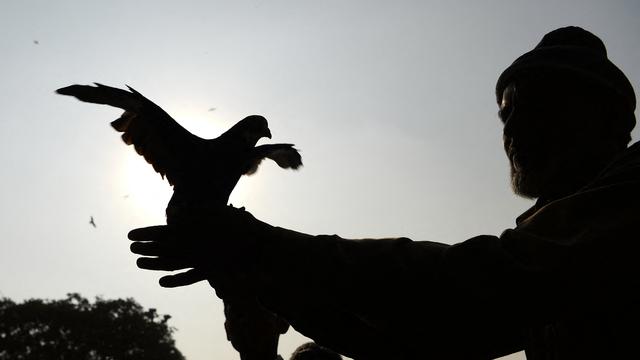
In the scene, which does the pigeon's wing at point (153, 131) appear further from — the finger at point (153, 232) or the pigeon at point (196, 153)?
the finger at point (153, 232)

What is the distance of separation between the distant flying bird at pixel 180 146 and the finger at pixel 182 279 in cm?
97

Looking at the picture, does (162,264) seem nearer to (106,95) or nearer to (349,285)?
(349,285)

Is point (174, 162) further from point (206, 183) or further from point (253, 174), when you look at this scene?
point (253, 174)

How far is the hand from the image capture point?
65.5 inches

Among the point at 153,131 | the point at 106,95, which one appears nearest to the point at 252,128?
the point at 153,131

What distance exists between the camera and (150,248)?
183cm

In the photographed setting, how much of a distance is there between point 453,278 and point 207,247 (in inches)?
32.8

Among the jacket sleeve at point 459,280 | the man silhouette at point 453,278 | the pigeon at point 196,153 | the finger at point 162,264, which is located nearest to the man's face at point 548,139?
the man silhouette at point 453,278

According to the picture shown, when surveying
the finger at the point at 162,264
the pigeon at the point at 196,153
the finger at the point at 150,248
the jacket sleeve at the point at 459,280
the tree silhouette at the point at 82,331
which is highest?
the tree silhouette at the point at 82,331

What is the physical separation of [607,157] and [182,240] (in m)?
1.78

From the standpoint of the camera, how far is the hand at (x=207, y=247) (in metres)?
1.66

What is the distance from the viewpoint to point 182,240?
1.80m

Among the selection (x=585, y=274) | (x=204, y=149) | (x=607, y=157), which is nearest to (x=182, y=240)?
(x=585, y=274)

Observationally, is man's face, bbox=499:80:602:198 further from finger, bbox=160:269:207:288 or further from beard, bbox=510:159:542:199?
finger, bbox=160:269:207:288
